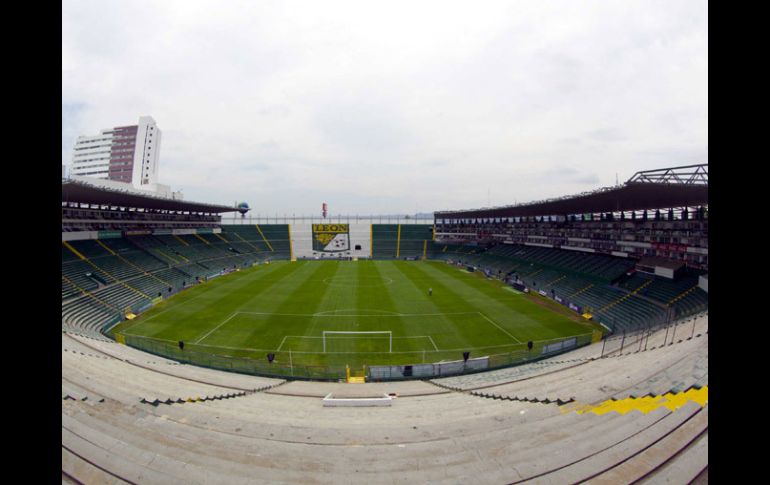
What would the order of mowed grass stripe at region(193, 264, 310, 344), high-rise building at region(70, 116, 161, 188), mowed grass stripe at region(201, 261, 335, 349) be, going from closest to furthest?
mowed grass stripe at region(201, 261, 335, 349)
mowed grass stripe at region(193, 264, 310, 344)
high-rise building at region(70, 116, 161, 188)

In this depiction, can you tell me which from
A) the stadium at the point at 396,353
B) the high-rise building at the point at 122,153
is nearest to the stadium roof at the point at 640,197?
the stadium at the point at 396,353

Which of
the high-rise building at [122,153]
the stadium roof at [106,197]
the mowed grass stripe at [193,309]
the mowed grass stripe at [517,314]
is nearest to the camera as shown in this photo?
the mowed grass stripe at [193,309]

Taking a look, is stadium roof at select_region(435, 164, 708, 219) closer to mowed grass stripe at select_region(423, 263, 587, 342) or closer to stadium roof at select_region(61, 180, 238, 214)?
mowed grass stripe at select_region(423, 263, 587, 342)

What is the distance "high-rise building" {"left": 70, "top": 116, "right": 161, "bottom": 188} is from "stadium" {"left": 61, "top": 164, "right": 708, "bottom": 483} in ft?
192

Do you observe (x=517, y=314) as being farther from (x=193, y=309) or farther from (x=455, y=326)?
(x=193, y=309)

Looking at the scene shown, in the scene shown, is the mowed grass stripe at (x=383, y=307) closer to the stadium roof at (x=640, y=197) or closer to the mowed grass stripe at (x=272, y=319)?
the mowed grass stripe at (x=272, y=319)

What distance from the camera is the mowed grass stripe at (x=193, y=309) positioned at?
25.4 meters

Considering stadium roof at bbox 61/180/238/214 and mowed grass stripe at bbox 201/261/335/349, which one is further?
stadium roof at bbox 61/180/238/214

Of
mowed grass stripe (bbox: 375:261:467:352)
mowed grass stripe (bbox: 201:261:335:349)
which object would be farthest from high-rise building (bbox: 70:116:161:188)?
mowed grass stripe (bbox: 375:261:467:352)

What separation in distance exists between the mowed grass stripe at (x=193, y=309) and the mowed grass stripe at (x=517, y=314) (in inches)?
973

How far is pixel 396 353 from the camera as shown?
21.6 m

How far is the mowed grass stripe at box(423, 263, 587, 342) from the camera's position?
2597 cm
